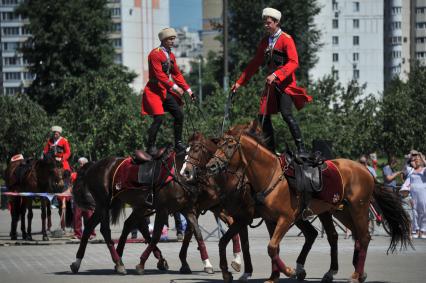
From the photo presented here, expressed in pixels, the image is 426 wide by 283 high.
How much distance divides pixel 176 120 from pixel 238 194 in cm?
316

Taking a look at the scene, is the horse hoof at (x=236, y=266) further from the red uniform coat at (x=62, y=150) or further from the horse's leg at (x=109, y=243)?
the red uniform coat at (x=62, y=150)

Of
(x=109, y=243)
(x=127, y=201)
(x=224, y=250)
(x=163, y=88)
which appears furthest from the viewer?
(x=127, y=201)

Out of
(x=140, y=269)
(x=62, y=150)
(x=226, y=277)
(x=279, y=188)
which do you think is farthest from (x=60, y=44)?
(x=279, y=188)

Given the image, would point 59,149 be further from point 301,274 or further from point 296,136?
point 301,274

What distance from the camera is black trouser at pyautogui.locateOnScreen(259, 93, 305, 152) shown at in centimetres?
1595

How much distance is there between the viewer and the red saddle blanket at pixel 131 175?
58.1ft

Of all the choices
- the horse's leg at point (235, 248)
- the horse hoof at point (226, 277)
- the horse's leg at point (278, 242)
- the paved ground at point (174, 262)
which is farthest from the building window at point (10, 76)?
the horse's leg at point (278, 242)

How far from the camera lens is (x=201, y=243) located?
1762 centimetres

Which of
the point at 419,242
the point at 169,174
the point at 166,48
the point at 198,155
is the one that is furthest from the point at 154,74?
the point at 419,242

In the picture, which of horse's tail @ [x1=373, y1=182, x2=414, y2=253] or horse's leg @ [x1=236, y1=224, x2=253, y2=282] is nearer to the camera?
horse's leg @ [x1=236, y1=224, x2=253, y2=282]

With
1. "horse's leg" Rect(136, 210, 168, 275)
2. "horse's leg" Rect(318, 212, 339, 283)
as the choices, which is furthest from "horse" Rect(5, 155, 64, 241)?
"horse's leg" Rect(318, 212, 339, 283)

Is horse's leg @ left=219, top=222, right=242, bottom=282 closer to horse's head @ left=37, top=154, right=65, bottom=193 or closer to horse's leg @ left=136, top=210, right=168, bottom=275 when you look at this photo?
horse's leg @ left=136, top=210, right=168, bottom=275

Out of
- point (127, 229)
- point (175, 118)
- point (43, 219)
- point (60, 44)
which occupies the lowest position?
point (43, 219)

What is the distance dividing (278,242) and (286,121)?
210 centimetres
